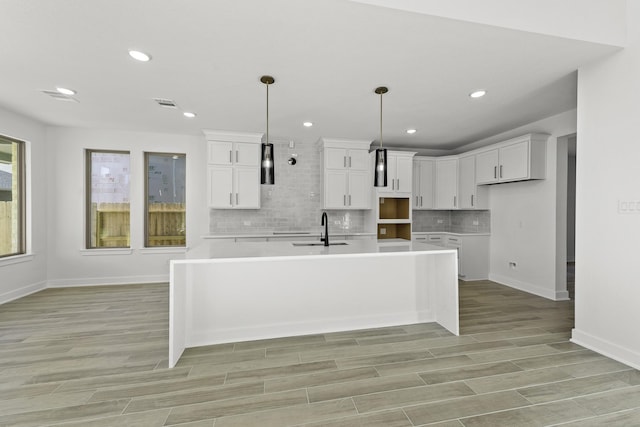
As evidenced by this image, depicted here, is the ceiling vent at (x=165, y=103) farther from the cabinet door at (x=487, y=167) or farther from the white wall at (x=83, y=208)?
the cabinet door at (x=487, y=167)

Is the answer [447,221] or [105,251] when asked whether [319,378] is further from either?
[447,221]

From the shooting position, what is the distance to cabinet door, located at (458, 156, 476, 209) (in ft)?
17.2

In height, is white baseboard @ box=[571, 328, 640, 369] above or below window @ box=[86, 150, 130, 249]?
below

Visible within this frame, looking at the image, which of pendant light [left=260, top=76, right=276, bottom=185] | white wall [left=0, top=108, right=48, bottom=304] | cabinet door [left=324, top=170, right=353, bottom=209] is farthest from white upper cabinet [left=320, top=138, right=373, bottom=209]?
white wall [left=0, top=108, right=48, bottom=304]

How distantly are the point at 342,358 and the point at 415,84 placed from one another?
2.78m

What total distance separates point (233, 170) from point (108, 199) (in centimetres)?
226

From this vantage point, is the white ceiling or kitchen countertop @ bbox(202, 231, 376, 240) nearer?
the white ceiling

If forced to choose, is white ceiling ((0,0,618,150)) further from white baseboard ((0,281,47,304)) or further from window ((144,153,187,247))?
white baseboard ((0,281,47,304))

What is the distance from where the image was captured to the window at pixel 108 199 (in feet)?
16.2

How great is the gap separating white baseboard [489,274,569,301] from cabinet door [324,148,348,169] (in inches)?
131

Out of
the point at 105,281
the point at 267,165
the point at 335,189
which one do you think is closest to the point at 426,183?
the point at 335,189

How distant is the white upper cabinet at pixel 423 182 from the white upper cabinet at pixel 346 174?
3.21 ft

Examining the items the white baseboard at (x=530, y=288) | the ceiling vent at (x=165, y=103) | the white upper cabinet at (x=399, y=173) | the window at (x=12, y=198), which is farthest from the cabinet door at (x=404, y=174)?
the window at (x=12, y=198)

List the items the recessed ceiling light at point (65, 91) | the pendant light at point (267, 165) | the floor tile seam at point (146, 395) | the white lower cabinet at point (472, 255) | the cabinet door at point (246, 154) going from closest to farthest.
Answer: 1. the floor tile seam at point (146, 395)
2. the pendant light at point (267, 165)
3. the recessed ceiling light at point (65, 91)
4. the cabinet door at point (246, 154)
5. the white lower cabinet at point (472, 255)
